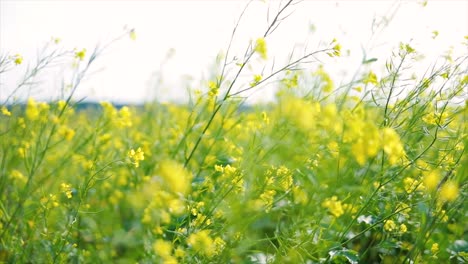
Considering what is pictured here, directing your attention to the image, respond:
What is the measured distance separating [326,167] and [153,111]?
2.19 m

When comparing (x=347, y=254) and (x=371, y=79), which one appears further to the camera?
(x=371, y=79)

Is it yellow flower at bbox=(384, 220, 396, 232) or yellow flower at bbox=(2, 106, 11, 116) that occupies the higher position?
yellow flower at bbox=(2, 106, 11, 116)

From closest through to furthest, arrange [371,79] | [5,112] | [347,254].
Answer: [347,254] < [5,112] < [371,79]

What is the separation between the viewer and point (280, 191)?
1932mm

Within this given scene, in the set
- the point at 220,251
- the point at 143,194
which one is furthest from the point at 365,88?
the point at 143,194

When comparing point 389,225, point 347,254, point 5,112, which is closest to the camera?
point 347,254

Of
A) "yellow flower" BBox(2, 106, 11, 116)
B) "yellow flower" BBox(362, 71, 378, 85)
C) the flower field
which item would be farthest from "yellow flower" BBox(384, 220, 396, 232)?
"yellow flower" BBox(2, 106, 11, 116)

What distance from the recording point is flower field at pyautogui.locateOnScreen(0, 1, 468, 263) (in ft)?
4.97

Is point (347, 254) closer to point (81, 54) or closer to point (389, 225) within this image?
point (389, 225)

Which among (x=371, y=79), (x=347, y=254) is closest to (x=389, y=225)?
(x=347, y=254)

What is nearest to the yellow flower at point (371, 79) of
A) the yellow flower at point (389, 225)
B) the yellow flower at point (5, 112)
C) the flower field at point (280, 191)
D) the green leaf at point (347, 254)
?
the flower field at point (280, 191)

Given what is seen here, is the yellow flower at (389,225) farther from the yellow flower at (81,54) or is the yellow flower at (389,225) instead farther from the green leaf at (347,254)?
the yellow flower at (81,54)

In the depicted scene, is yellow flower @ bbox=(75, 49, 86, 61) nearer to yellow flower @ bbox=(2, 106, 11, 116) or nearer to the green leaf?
A: yellow flower @ bbox=(2, 106, 11, 116)

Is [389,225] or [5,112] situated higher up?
[5,112]
